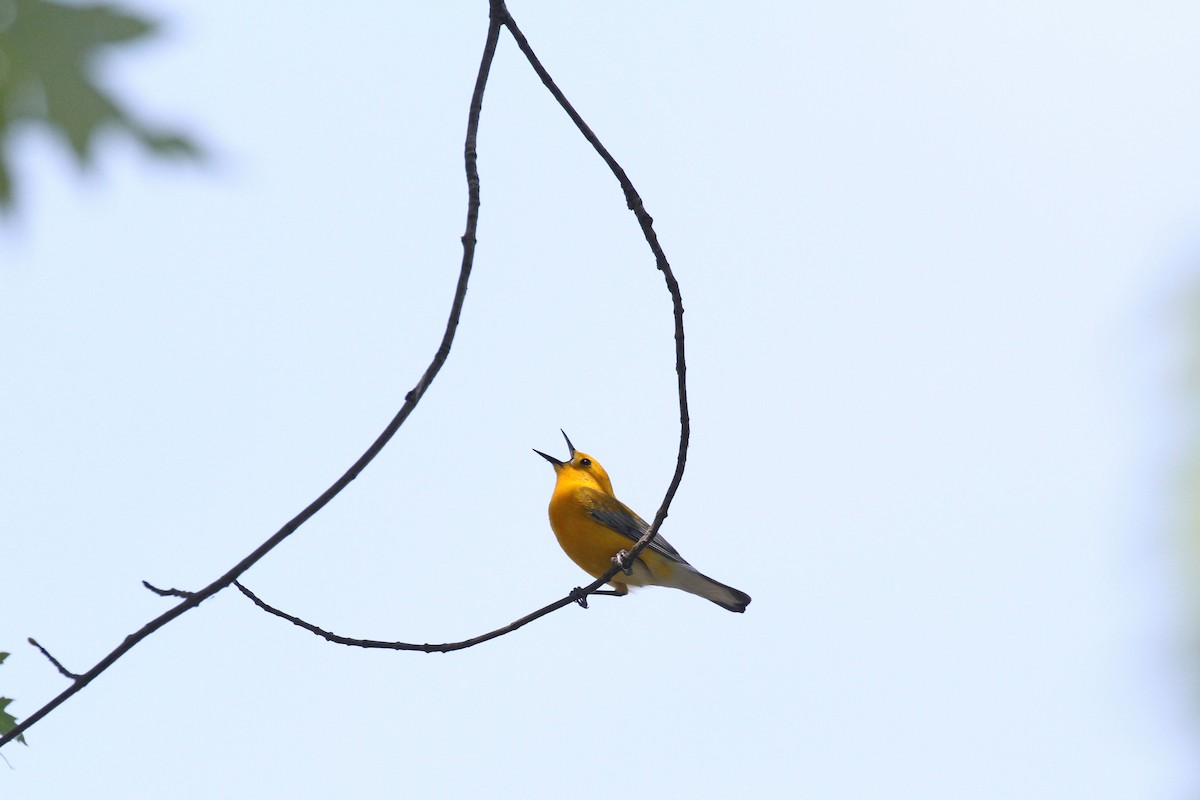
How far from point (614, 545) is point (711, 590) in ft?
3.41

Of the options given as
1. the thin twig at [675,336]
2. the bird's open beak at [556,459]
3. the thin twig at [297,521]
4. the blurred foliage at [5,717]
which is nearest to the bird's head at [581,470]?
the bird's open beak at [556,459]

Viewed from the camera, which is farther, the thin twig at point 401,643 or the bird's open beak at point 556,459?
the bird's open beak at point 556,459

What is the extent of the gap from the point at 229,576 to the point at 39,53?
150 centimetres

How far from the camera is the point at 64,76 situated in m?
2.98

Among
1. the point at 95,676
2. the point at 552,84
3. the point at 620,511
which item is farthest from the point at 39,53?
the point at 620,511

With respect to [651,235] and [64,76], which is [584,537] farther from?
[64,76]

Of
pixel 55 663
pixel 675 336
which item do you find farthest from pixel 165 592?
pixel 675 336

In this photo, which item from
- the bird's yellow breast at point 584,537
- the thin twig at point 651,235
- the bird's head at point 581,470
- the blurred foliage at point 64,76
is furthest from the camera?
the bird's head at point 581,470

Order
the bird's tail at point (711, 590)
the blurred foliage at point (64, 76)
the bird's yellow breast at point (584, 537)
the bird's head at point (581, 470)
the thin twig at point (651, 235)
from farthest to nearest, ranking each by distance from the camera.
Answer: the bird's head at point (581, 470) → the bird's tail at point (711, 590) → the bird's yellow breast at point (584, 537) → the thin twig at point (651, 235) → the blurred foliage at point (64, 76)

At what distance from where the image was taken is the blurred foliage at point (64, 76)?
2.93 metres

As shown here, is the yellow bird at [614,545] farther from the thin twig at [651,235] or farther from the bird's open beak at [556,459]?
the thin twig at [651,235]

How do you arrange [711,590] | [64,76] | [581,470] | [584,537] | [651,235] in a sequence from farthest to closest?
[581,470], [711,590], [584,537], [651,235], [64,76]

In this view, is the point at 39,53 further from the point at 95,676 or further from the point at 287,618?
the point at 287,618

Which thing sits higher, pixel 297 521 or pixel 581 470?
pixel 581 470
